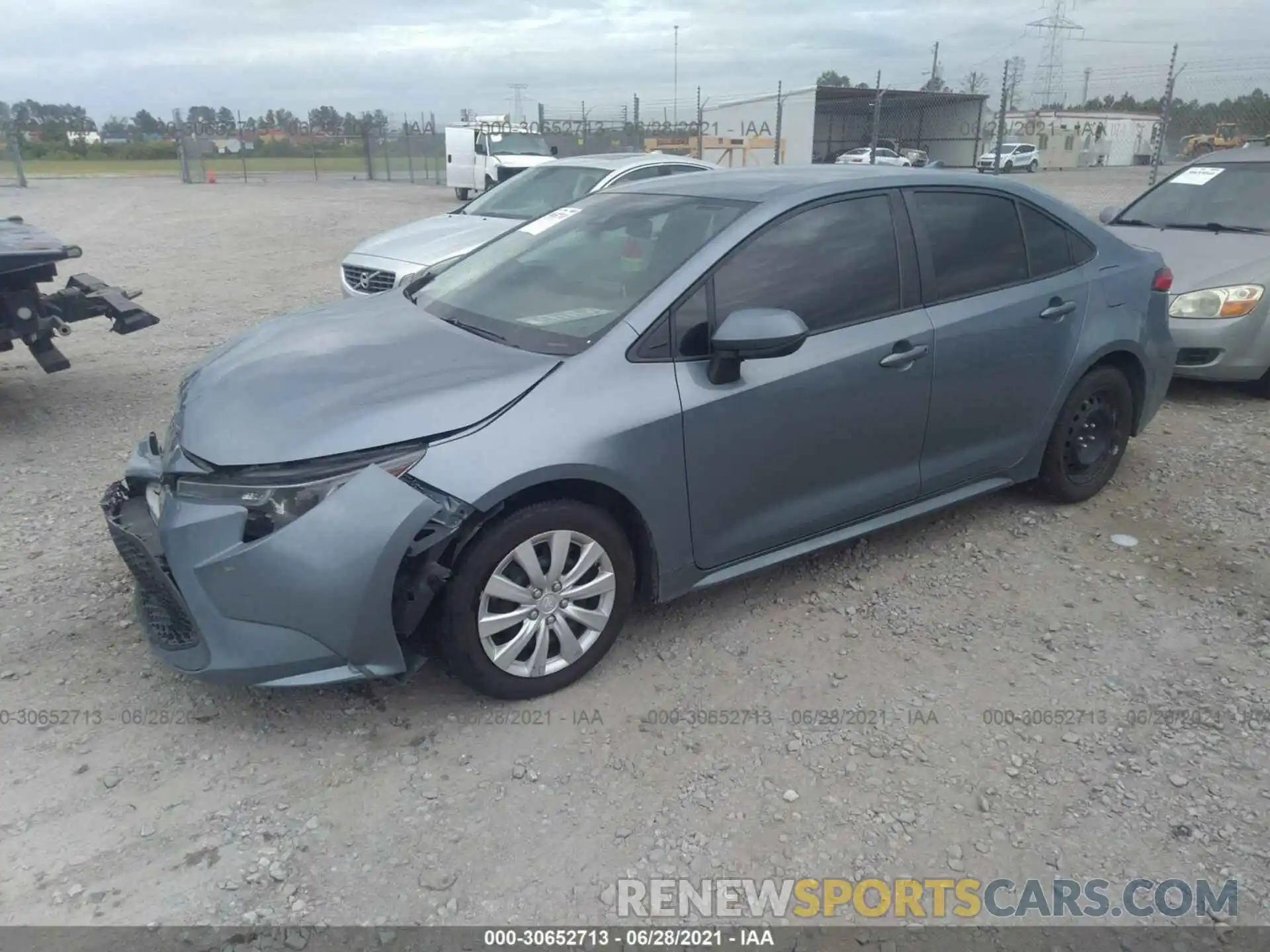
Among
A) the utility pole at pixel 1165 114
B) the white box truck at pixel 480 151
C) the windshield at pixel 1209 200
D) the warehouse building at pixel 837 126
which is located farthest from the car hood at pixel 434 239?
the warehouse building at pixel 837 126

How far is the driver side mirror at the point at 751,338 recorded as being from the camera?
3188 millimetres

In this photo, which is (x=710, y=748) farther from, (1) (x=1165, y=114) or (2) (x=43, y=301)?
(1) (x=1165, y=114)

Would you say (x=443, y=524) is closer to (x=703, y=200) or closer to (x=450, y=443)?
(x=450, y=443)

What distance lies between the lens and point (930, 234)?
13.0 ft

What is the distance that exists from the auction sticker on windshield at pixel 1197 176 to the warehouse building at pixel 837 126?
18597mm

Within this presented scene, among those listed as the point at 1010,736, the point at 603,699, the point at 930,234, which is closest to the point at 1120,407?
the point at 930,234

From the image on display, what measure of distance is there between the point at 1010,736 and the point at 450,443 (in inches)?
80.7

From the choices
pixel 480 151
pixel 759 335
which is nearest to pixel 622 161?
pixel 759 335

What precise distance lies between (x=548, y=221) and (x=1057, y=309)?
2.35 metres

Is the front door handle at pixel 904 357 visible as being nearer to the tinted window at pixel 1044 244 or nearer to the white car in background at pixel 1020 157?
the tinted window at pixel 1044 244

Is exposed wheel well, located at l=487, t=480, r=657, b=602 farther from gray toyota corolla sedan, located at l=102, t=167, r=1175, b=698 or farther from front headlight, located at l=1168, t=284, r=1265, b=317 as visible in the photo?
front headlight, located at l=1168, t=284, r=1265, b=317

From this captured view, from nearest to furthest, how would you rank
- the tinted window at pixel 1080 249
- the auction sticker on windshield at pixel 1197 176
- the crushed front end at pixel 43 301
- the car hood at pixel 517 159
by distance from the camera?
1. the tinted window at pixel 1080 249
2. the crushed front end at pixel 43 301
3. the auction sticker on windshield at pixel 1197 176
4. the car hood at pixel 517 159

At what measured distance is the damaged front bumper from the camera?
2.76 meters

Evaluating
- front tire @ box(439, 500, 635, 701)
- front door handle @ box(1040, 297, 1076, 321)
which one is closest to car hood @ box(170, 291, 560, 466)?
front tire @ box(439, 500, 635, 701)
